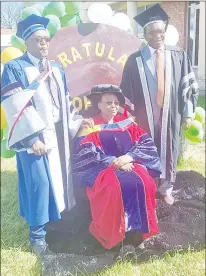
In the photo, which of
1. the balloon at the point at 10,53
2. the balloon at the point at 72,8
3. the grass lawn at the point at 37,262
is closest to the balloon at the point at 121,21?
the balloon at the point at 72,8

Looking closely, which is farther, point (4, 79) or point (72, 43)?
point (72, 43)

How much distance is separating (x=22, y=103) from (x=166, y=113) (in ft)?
3.19

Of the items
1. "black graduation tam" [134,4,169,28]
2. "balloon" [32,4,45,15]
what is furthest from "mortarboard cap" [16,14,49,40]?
"black graduation tam" [134,4,169,28]

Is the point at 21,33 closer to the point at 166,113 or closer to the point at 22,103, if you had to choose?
the point at 22,103

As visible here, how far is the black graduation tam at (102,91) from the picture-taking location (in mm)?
2674

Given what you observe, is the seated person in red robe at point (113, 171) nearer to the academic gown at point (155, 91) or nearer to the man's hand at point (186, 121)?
the academic gown at point (155, 91)

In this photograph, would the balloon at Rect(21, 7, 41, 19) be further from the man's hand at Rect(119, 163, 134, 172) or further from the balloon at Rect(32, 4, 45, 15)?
the man's hand at Rect(119, 163, 134, 172)

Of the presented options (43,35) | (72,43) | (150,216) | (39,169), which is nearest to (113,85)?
(72,43)

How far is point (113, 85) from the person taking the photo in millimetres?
2709

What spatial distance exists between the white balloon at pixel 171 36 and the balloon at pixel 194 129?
696mm

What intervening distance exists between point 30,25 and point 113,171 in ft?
3.35

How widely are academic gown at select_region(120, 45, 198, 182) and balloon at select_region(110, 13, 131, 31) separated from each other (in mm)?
182

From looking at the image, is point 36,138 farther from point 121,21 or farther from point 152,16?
point 152,16

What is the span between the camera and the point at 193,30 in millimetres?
2918
